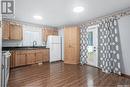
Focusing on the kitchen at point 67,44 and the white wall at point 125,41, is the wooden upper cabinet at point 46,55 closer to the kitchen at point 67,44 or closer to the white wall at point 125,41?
the kitchen at point 67,44

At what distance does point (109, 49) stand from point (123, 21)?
3.58 feet

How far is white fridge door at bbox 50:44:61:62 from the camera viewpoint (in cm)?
669

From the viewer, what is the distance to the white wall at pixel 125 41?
3.73 metres

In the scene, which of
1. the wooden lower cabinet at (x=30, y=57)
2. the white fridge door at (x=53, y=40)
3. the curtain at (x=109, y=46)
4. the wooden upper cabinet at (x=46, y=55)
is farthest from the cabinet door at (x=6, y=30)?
the curtain at (x=109, y=46)

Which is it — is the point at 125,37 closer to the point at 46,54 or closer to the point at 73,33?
the point at 73,33

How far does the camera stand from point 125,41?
383 cm

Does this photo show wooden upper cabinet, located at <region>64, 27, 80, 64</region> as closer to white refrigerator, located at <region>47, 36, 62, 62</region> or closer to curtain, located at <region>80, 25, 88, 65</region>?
curtain, located at <region>80, 25, 88, 65</region>

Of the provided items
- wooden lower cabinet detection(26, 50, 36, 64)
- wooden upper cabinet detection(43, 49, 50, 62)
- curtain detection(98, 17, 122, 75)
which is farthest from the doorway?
wooden lower cabinet detection(26, 50, 36, 64)

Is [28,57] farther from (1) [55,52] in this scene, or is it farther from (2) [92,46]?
(2) [92,46]

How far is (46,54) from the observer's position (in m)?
6.69

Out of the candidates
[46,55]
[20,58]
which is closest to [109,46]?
[46,55]

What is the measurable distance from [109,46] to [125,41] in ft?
1.91

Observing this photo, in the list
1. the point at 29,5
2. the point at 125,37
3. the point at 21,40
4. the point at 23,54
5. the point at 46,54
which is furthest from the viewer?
the point at 46,54

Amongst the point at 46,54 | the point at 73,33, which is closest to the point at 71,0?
the point at 73,33
